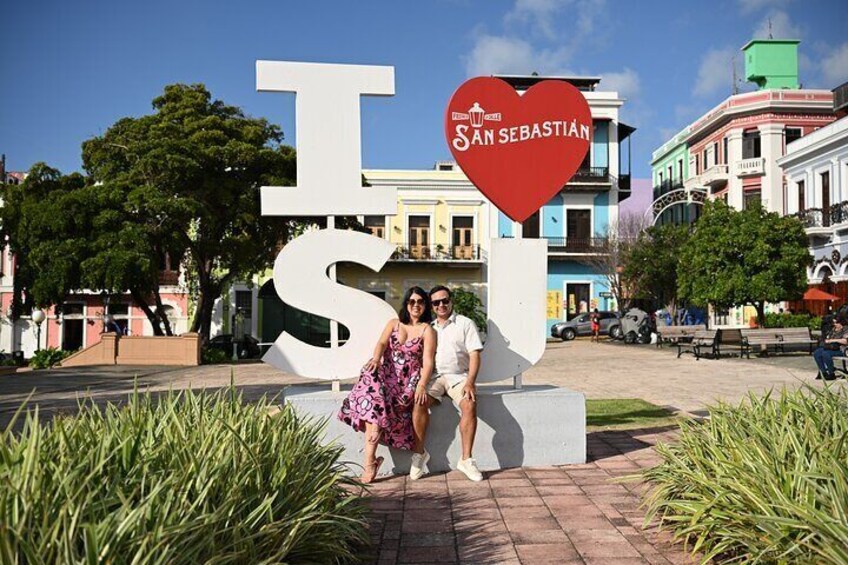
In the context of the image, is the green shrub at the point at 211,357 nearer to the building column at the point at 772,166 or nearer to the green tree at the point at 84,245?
the green tree at the point at 84,245

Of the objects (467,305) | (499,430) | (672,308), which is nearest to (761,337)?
(467,305)

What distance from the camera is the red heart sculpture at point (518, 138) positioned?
6.21 meters

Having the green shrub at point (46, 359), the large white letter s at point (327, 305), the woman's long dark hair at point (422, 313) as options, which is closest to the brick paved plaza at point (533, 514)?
the large white letter s at point (327, 305)

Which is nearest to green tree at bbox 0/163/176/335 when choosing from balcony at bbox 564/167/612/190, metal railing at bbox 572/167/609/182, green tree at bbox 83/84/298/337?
green tree at bbox 83/84/298/337

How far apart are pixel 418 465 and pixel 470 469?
379mm

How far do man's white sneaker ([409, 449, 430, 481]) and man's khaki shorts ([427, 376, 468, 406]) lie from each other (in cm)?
41

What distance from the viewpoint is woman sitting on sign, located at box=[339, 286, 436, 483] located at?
17.6ft

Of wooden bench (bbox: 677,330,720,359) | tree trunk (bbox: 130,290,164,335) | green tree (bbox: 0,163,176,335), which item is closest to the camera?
wooden bench (bbox: 677,330,720,359)

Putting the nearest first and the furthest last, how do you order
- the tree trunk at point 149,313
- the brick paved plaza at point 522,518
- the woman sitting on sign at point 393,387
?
1. the brick paved plaza at point 522,518
2. the woman sitting on sign at point 393,387
3. the tree trunk at point 149,313

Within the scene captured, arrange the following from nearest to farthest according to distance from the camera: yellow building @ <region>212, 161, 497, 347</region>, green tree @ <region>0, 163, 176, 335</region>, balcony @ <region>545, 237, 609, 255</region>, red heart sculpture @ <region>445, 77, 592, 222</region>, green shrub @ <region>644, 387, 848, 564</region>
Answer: green shrub @ <region>644, 387, 848, 564</region>
red heart sculpture @ <region>445, 77, 592, 222</region>
green tree @ <region>0, 163, 176, 335</region>
yellow building @ <region>212, 161, 497, 347</region>
balcony @ <region>545, 237, 609, 255</region>

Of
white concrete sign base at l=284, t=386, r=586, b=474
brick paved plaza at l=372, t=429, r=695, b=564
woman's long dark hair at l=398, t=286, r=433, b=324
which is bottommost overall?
brick paved plaza at l=372, t=429, r=695, b=564

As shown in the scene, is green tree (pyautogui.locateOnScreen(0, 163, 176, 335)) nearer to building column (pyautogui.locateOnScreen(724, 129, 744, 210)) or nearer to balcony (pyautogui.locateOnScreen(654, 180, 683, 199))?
building column (pyautogui.locateOnScreen(724, 129, 744, 210))

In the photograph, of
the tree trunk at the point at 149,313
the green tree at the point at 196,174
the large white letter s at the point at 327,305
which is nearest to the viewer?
the large white letter s at the point at 327,305

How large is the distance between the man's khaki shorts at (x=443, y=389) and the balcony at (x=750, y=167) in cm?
3226
